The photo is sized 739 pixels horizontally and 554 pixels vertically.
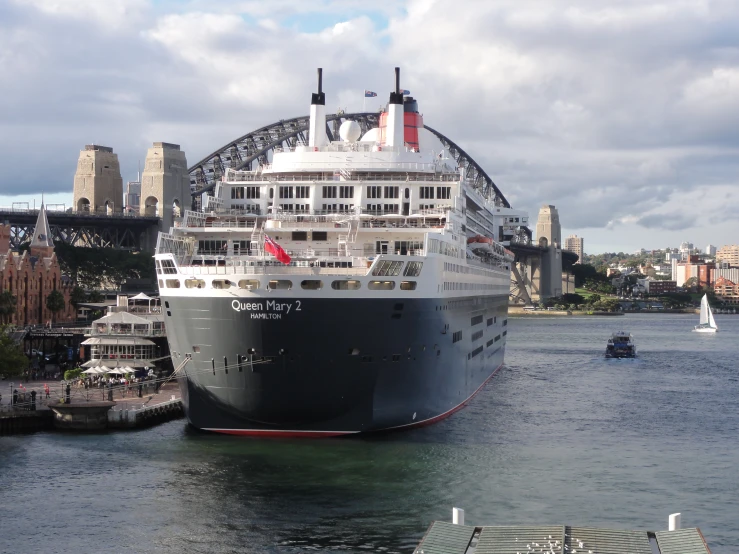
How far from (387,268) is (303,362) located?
453 cm

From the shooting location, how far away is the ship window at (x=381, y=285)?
37.8 meters

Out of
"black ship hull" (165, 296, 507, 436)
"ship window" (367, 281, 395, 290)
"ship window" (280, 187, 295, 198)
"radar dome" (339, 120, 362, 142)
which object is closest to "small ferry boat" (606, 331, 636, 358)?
"radar dome" (339, 120, 362, 142)

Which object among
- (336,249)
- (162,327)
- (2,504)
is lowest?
(2,504)

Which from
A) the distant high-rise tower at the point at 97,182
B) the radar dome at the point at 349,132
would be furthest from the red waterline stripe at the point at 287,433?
the distant high-rise tower at the point at 97,182

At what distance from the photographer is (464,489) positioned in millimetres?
33656

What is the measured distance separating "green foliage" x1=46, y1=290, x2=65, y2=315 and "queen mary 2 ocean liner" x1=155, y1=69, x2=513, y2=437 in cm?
3457

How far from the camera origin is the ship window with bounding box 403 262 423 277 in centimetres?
3891

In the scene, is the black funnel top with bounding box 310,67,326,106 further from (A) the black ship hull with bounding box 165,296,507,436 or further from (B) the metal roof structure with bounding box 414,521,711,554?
(B) the metal roof structure with bounding box 414,521,711,554

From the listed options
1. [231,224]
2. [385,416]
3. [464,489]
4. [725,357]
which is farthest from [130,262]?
[464,489]

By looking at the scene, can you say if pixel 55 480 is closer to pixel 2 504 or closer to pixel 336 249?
pixel 2 504

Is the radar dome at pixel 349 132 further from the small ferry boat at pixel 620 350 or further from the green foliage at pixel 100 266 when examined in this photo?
the green foliage at pixel 100 266

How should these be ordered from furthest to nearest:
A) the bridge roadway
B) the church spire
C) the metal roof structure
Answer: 1. the bridge roadway
2. the church spire
3. the metal roof structure

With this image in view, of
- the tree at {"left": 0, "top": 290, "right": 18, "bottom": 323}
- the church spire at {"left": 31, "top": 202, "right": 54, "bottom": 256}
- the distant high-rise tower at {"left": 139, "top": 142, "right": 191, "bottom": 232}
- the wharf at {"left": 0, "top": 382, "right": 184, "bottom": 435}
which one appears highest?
the distant high-rise tower at {"left": 139, "top": 142, "right": 191, "bottom": 232}

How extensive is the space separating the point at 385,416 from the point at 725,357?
61978 mm
